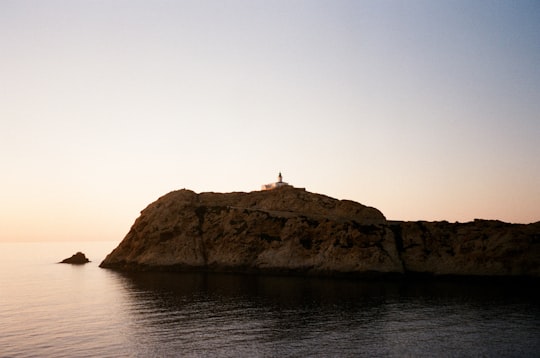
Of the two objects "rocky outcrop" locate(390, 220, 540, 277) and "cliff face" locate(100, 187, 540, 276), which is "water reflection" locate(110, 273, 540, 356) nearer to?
"rocky outcrop" locate(390, 220, 540, 277)

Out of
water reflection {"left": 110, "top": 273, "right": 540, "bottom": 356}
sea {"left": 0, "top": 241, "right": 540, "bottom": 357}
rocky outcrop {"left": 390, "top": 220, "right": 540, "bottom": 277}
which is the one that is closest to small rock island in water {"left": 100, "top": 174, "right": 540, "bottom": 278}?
rocky outcrop {"left": 390, "top": 220, "right": 540, "bottom": 277}

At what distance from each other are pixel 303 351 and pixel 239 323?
10890 millimetres

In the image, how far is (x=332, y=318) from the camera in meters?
44.0

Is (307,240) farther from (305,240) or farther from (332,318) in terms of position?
(332,318)

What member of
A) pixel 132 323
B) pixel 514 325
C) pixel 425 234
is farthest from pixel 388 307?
pixel 425 234

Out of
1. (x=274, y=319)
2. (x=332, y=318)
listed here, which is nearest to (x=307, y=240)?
(x=332, y=318)

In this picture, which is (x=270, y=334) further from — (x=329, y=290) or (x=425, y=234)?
(x=425, y=234)

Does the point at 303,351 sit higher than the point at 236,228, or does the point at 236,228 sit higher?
the point at 236,228

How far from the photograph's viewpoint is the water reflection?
1332 inches

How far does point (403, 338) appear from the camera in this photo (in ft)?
120

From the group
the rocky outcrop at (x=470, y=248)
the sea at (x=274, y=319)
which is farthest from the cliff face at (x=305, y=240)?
the sea at (x=274, y=319)

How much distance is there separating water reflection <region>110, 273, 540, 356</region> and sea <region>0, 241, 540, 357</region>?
114 mm

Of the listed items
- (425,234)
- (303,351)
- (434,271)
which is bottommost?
(303,351)

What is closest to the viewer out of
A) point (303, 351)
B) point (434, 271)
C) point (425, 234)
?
point (303, 351)
